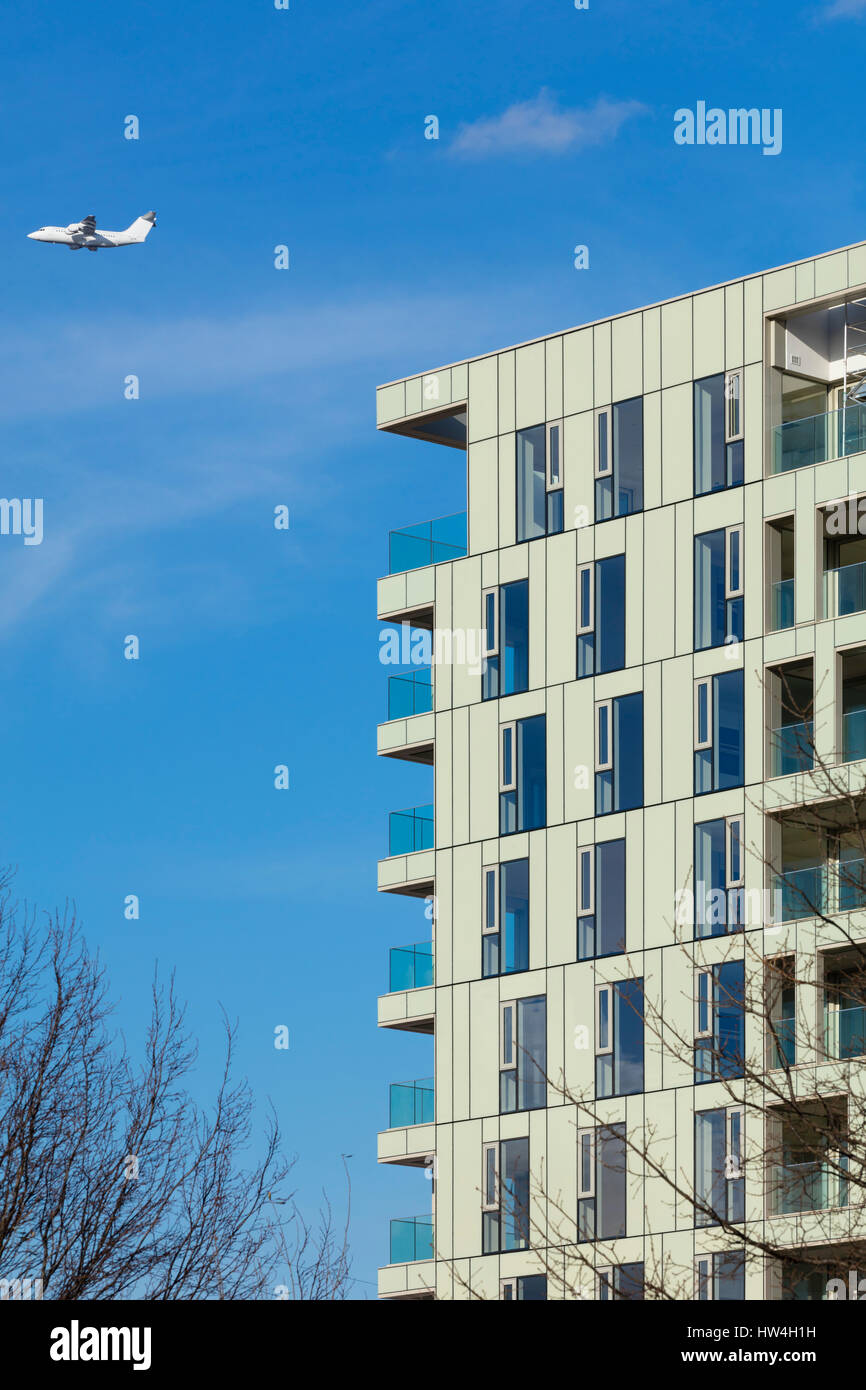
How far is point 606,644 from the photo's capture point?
2094 inches

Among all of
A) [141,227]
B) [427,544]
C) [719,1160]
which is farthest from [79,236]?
[719,1160]

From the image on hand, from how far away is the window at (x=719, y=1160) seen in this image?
1875 inches

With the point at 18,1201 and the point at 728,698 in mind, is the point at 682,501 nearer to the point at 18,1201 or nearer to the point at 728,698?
the point at 728,698

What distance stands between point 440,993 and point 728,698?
9660 mm

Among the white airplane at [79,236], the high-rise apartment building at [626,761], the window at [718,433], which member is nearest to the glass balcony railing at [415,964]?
Answer: the high-rise apartment building at [626,761]

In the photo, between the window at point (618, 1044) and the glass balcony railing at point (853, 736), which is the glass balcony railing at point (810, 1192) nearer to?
the window at point (618, 1044)

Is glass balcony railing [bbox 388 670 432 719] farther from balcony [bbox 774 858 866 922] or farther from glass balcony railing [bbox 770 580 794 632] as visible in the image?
balcony [bbox 774 858 866 922]

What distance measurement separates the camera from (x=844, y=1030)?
44.3 metres

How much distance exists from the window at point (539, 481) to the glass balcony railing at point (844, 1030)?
14.5 m

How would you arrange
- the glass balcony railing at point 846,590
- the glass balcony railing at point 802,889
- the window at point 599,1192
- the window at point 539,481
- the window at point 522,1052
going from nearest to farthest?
the glass balcony railing at point 802,889, the glass balcony railing at point 846,590, the window at point 599,1192, the window at point 522,1052, the window at point 539,481

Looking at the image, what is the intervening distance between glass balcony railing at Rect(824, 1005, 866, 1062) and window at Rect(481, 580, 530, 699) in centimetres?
1275

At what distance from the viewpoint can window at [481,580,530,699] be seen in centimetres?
5516

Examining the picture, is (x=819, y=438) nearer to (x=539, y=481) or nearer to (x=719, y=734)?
(x=719, y=734)

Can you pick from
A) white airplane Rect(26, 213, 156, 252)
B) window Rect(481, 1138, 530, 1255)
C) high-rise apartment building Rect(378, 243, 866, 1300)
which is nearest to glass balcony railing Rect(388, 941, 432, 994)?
high-rise apartment building Rect(378, 243, 866, 1300)
